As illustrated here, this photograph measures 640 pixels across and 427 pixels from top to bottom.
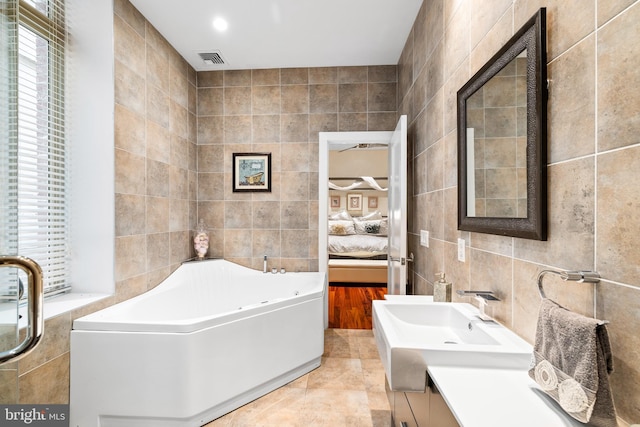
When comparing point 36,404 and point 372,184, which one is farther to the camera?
point 372,184

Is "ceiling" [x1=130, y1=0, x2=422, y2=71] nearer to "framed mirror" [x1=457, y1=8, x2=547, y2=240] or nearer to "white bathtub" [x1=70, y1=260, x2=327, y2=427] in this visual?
"framed mirror" [x1=457, y1=8, x2=547, y2=240]

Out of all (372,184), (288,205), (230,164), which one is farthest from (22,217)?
(372,184)

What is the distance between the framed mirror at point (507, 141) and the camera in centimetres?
89

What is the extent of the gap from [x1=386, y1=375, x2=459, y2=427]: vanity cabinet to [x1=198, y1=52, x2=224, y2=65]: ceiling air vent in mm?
3100

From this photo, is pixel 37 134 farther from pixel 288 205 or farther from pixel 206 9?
pixel 288 205

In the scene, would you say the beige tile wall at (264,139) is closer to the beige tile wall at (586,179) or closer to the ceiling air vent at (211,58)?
the ceiling air vent at (211,58)

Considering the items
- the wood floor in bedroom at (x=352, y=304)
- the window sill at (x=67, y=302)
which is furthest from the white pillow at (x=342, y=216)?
the window sill at (x=67, y=302)

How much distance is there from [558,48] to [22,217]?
252 cm

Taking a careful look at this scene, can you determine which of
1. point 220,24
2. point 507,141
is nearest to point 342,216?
point 220,24

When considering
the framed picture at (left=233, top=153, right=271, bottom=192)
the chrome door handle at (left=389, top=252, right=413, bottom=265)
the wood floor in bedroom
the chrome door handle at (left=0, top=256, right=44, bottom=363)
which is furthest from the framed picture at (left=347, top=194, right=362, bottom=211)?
the chrome door handle at (left=0, top=256, right=44, bottom=363)

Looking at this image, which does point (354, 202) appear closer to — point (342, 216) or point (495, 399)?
point (342, 216)

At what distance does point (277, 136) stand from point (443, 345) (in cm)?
260

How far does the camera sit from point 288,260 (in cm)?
306

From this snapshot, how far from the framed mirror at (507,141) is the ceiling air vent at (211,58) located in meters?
2.38
